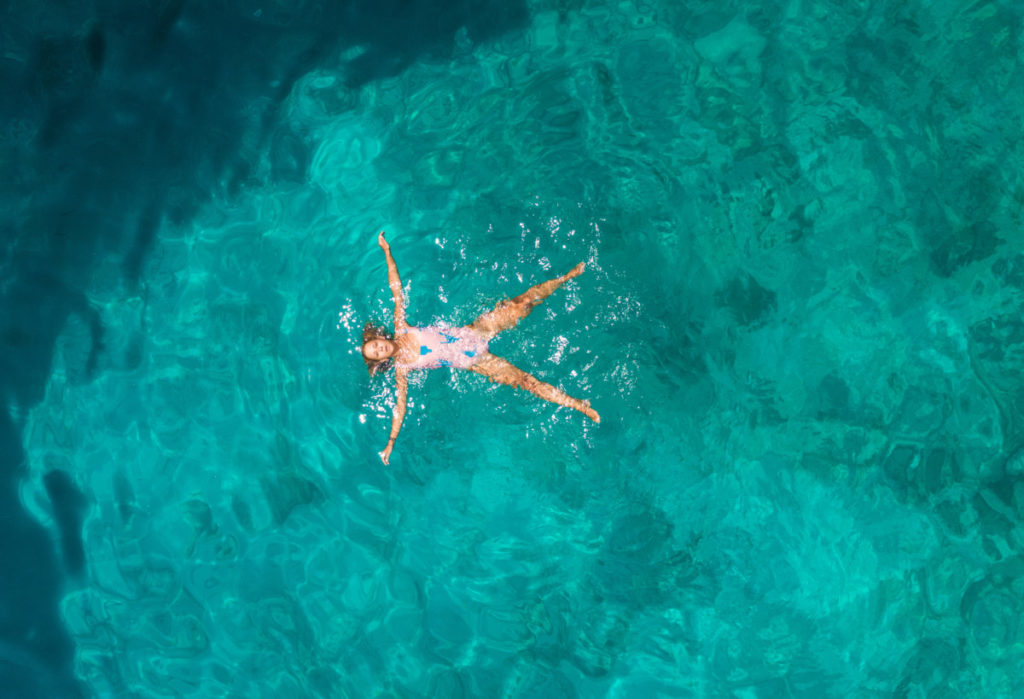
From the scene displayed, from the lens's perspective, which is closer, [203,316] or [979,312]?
[979,312]

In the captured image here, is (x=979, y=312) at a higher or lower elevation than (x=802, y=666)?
higher

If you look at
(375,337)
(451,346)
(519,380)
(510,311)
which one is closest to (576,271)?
(510,311)

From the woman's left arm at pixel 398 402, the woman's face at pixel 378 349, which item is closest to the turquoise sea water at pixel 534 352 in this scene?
the woman's left arm at pixel 398 402

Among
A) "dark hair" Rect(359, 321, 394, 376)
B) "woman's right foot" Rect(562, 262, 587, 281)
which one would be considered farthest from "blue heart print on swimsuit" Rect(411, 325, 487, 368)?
"woman's right foot" Rect(562, 262, 587, 281)

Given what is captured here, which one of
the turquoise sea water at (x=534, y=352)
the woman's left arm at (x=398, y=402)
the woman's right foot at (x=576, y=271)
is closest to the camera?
the turquoise sea water at (x=534, y=352)

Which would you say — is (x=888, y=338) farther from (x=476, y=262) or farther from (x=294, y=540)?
(x=294, y=540)

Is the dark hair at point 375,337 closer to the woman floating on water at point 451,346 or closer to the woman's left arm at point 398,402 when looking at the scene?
the woman floating on water at point 451,346

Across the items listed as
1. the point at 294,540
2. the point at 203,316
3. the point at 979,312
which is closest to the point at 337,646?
the point at 294,540

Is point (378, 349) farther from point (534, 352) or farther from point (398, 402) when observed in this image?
point (534, 352)
